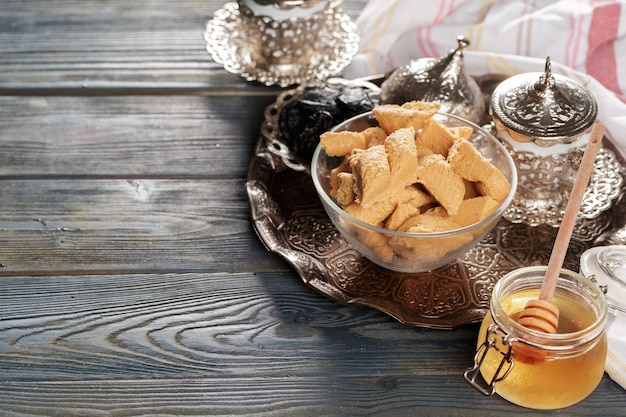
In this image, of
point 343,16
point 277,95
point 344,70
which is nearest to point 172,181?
point 277,95

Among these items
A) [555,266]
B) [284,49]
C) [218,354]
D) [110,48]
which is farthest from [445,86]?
[110,48]

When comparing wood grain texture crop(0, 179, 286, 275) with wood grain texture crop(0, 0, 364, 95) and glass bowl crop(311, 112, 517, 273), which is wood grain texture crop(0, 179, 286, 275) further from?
wood grain texture crop(0, 0, 364, 95)

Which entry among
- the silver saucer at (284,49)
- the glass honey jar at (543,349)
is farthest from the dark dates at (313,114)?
the glass honey jar at (543,349)

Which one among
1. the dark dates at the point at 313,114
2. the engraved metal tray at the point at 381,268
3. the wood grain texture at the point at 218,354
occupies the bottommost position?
the wood grain texture at the point at 218,354

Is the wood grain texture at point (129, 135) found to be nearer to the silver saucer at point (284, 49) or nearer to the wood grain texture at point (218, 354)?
the silver saucer at point (284, 49)

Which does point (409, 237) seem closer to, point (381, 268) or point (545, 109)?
point (381, 268)
